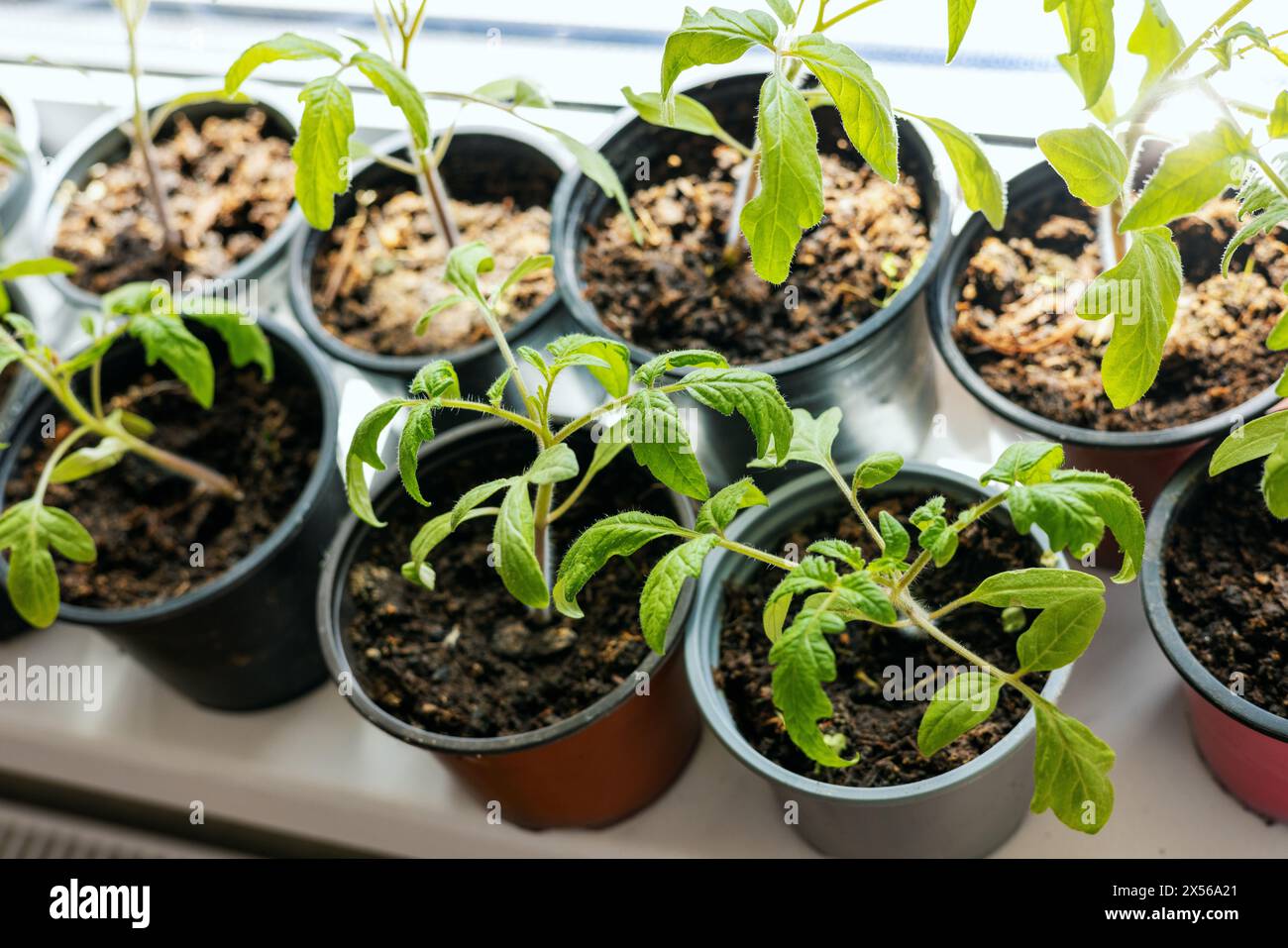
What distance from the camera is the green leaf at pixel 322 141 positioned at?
3.06 ft

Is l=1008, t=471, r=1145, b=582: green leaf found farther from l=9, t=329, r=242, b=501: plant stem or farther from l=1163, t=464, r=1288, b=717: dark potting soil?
l=9, t=329, r=242, b=501: plant stem

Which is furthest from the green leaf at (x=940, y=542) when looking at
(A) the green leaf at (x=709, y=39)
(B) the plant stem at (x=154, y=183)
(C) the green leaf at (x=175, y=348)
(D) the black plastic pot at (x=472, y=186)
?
(B) the plant stem at (x=154, y=183)

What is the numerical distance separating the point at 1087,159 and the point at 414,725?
30.5 inches

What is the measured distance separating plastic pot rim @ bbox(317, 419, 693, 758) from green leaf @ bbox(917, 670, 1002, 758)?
0.28 metres

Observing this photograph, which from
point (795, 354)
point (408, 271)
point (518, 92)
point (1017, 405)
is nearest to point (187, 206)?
point (408, 271)

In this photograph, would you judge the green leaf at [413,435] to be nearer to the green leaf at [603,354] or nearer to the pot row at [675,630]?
the green leaf at [603,354]

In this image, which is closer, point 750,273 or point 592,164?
point 592,164

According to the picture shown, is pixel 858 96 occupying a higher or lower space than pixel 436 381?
higher

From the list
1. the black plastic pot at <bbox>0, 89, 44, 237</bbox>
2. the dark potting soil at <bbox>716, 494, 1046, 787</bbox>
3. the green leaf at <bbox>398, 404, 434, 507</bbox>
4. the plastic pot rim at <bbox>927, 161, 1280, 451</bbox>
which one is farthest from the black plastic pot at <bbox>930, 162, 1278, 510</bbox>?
the black plastic pot at <bbox>0, 89, 44, 237</bbox>

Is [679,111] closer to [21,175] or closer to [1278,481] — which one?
[1278,481]

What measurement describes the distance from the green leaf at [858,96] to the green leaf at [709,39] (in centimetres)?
4

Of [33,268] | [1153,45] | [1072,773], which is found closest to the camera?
[1072,773]

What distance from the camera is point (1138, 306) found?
85cm

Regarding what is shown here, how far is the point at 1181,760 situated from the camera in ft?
4.03
